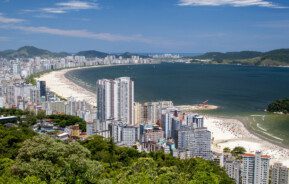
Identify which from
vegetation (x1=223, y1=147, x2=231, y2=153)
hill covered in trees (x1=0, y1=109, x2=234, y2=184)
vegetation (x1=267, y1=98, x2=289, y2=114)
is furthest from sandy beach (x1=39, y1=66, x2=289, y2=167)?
hill covered in trees (x1=0, y1=109, x2=234, y2=184)

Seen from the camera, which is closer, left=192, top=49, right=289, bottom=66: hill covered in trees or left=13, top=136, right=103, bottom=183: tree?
left=13, top=136, right=103, bottom=183: tree

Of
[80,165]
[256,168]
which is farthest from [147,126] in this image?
[80,165]

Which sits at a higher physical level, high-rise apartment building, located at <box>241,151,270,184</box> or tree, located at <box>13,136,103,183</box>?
tree, located at <box>13,136,103,183</box>

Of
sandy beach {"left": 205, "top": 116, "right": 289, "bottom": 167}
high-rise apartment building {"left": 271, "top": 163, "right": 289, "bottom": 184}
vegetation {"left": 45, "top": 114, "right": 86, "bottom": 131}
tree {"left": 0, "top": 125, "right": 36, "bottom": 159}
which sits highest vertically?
tree {"left": 0, "top": 125, "right": 36, "bottom": 159}

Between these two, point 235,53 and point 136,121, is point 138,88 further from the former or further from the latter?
point 235,53

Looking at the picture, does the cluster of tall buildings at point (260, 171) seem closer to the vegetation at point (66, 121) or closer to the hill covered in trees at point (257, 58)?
the vegetation at point (66, 121)

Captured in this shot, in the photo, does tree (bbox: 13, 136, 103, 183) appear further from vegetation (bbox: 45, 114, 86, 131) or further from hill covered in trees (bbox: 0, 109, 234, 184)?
vegetation (bbox: 45, 114, 86, 131)

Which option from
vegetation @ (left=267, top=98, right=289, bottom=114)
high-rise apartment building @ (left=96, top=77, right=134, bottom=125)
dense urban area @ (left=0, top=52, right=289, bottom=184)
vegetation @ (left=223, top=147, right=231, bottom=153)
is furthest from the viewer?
vegetation @ (left=267, top=98, right=289, bottom=114)
